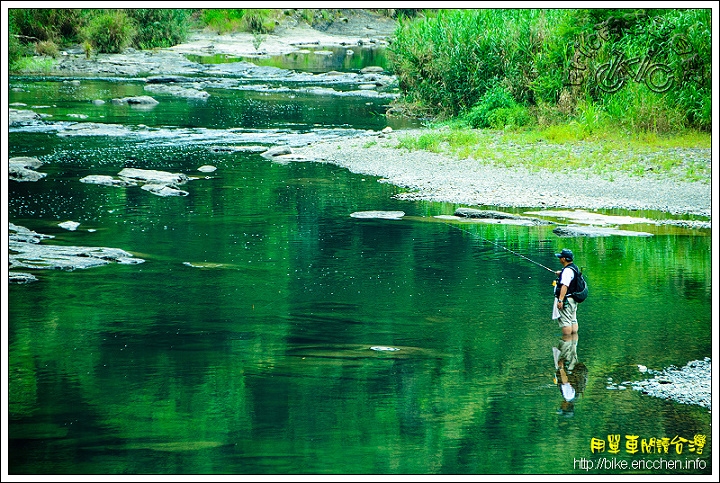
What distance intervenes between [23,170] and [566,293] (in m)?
16.7

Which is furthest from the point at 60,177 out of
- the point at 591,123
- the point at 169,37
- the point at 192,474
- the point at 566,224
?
the point at 169,37

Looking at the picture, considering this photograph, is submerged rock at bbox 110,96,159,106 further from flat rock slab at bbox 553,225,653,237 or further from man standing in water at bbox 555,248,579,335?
man standing in water at bbox 555,248,579,335

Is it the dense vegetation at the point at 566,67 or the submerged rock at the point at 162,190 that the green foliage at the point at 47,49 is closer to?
the dense vegetation at the point at 566,67

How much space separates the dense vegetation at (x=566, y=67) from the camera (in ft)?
87.1

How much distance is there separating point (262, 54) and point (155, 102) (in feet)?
83.2

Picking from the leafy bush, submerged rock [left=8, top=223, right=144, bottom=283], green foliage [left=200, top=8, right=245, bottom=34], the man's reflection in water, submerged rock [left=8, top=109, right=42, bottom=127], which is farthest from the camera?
green foliage [left=200, top=8, right=245, bottom=34]

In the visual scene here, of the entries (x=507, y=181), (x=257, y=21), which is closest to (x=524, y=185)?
(x=507, y=181)

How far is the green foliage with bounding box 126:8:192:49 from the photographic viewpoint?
5947 centimetres

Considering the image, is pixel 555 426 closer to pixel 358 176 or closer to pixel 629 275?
pixel 629 275

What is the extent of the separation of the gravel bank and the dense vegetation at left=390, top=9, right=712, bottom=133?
2775 mm

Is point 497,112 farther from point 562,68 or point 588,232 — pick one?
point 588,232

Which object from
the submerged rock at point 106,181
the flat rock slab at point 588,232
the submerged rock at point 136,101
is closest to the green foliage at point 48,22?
the submerged rock at point 136,101

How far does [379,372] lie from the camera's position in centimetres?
Result: 1091

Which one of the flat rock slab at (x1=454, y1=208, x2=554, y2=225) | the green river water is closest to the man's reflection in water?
the green river water
